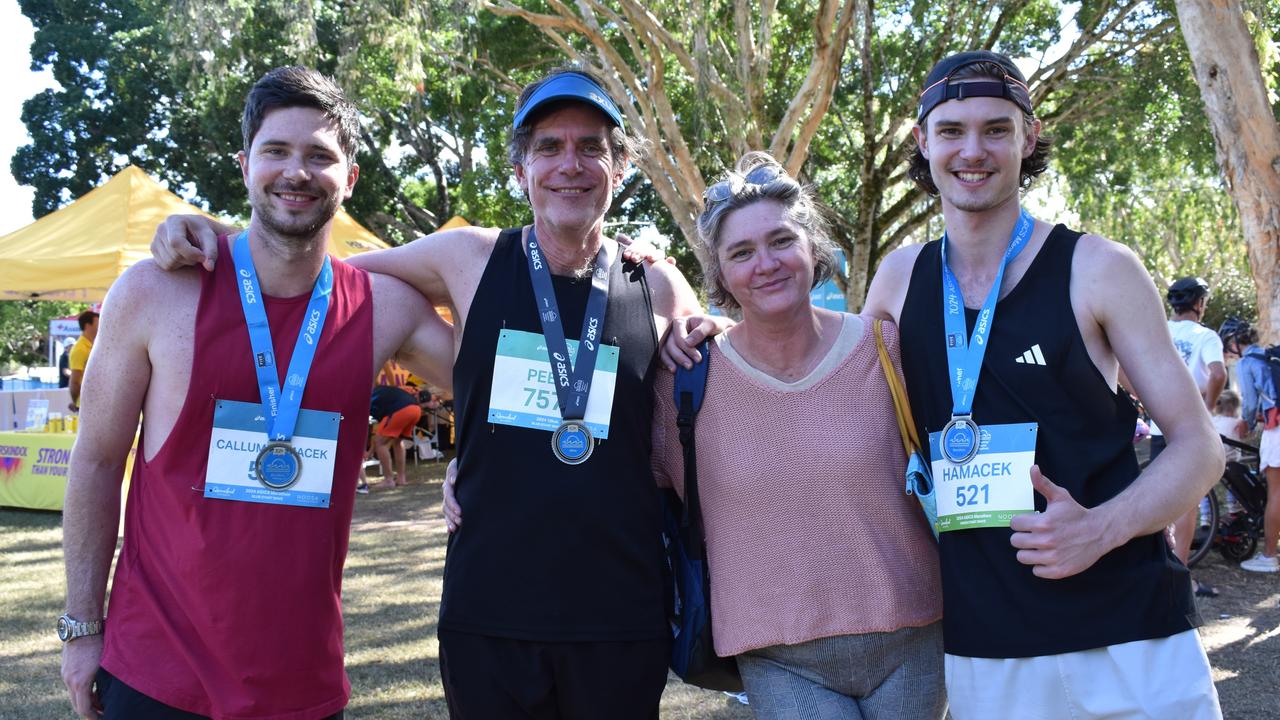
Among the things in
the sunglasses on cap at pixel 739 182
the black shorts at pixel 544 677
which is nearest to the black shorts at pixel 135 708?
the black shorts at pixel 544 677

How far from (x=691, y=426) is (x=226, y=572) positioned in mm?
1097

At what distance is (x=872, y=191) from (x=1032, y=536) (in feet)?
52.1

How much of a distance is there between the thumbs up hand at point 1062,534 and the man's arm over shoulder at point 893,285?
2.05ft

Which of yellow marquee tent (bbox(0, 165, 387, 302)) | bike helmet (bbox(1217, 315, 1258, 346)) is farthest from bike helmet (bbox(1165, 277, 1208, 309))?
yellow marquee tent (bbox(0, 165, 387, 302))

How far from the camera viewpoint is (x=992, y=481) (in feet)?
7.06

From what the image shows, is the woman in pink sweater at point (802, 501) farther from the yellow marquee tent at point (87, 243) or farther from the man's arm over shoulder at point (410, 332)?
the yellow marquee tent at point (87, 243)

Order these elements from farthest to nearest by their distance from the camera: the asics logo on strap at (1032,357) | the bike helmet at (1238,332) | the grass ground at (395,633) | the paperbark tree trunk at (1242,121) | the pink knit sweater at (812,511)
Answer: the bike helmet at (1238,332) → the paperbark tree trunk at (1242,121) → the grass ground at (395,633) → the pink knit sweater at (812,511) → the asics logo on strap at (1032,357)

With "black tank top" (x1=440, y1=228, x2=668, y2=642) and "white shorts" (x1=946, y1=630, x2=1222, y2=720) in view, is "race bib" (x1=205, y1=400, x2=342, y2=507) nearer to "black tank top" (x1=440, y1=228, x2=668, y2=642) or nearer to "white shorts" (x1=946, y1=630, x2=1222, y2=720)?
"black tank top" (x1=440, y1=228, x2=668, y2=642)

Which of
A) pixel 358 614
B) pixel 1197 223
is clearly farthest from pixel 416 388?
pixel 1197 223

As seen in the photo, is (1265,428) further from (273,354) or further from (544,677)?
(273,354)

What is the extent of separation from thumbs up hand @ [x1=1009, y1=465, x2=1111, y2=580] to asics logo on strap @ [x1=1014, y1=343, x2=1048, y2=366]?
24 centimetres

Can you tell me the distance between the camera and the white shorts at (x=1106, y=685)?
204 cm

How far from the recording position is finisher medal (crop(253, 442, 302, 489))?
2.28 m

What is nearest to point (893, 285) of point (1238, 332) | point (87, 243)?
point (1238, 332)
